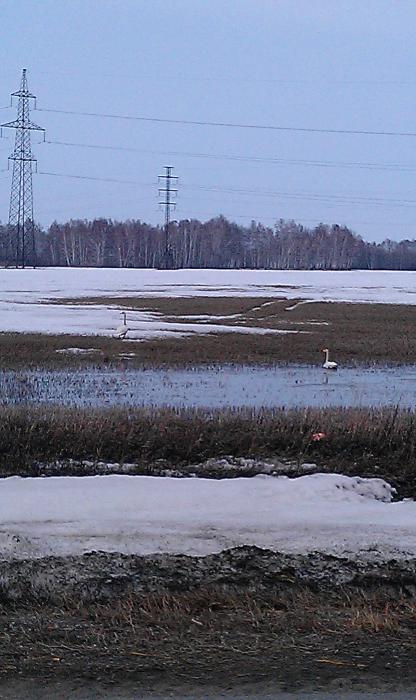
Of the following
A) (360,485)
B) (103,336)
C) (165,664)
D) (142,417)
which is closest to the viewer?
(165,664)

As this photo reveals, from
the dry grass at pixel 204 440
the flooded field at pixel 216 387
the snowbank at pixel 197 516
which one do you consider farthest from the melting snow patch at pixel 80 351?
the snowbank at pixel 197 516

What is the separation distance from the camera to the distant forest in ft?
479

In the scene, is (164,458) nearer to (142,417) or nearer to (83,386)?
(142,417)

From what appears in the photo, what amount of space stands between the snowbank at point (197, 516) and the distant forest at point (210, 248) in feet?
437

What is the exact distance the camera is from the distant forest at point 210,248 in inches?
5748

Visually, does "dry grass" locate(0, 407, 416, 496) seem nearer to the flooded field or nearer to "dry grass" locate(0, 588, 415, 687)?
"dry grass" locate(0, 588, 415, 687)

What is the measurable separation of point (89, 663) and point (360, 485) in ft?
12.8

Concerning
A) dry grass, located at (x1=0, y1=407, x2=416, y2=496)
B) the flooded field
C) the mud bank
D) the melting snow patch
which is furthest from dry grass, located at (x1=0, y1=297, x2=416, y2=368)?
the mud bank

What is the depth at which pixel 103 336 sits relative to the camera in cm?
3144

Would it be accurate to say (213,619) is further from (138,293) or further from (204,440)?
(138,293)

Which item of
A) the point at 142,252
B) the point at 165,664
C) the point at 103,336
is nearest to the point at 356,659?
the point at 165,664

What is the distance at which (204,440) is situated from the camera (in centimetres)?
1001

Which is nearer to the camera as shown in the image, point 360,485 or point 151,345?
point 360,485

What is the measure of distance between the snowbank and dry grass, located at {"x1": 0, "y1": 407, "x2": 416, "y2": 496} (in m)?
0.87
